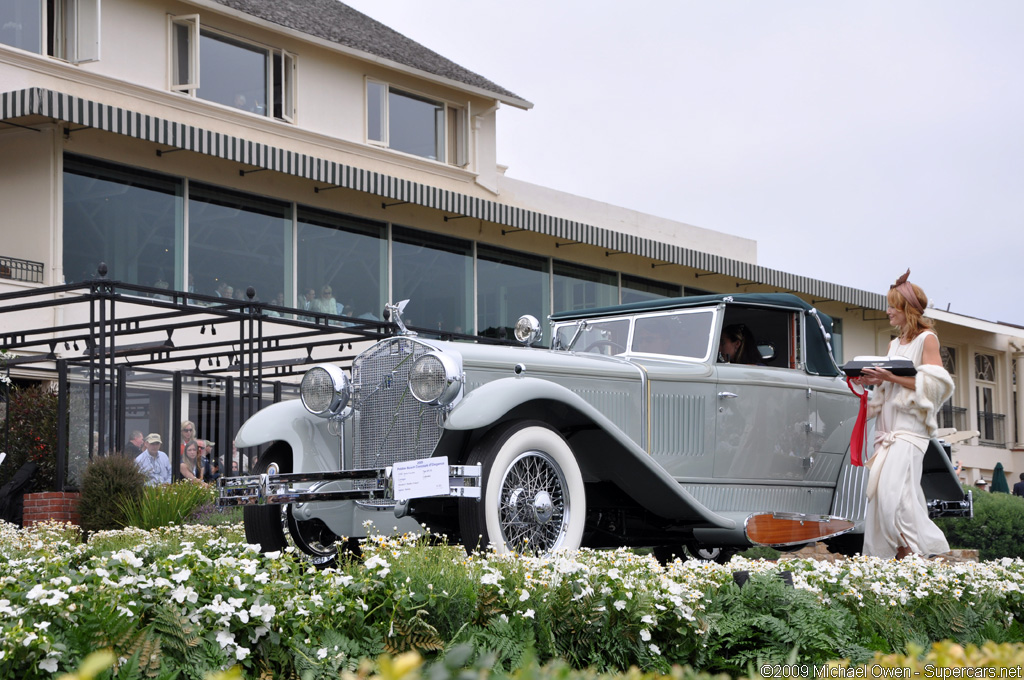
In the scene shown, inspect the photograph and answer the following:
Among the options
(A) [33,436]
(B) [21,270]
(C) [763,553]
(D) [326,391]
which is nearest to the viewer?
(D) [326,391]

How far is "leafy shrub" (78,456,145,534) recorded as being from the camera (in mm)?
11430

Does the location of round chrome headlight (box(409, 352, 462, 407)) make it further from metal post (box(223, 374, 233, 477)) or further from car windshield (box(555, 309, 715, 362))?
metal post (box(223, 374, 233, 477))

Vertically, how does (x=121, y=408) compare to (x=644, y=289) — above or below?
below

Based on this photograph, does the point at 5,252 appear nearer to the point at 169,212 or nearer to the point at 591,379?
the point at 169,212

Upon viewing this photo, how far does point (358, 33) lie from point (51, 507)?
42.7ft

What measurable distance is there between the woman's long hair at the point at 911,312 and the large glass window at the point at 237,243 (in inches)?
518

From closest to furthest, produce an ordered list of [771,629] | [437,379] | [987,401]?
[771,629]
[437,379]
[987,401]

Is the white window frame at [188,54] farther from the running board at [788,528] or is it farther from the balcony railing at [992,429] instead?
the balcony railing at [992,429]

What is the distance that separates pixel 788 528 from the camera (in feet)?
25.5

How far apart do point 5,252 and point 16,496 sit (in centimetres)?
482

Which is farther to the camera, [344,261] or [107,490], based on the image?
[344,261]

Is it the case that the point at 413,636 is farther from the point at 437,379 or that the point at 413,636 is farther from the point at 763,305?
the point at 763,305

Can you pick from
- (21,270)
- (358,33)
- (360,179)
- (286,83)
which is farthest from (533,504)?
(358,33)

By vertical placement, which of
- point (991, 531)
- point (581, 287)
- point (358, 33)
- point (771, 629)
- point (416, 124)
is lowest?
point (991, 531)
